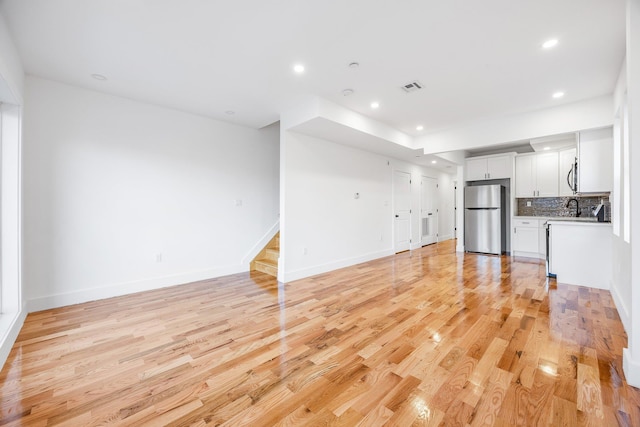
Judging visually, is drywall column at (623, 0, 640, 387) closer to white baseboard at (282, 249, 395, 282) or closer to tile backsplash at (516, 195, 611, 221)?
white baseboard at (282, 249, 395, 282)

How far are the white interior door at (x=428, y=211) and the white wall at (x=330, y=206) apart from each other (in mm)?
1682

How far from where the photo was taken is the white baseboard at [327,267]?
4.20m

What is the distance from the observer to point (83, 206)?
10.8ft

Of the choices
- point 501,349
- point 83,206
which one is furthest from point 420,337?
point 83,206

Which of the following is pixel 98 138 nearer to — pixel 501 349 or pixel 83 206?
pixel 83 206

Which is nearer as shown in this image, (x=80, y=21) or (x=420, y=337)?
(x=80, y=21)

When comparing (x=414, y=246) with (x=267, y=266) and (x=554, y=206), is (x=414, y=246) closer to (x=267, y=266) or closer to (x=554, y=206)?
(x=554, y=206)

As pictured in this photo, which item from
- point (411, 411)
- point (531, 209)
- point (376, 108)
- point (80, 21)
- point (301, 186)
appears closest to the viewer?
point (411, 411)

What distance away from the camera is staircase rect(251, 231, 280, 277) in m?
4.56

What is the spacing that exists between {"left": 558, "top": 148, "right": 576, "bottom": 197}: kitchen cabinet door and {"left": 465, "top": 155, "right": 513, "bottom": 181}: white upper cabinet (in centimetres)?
86

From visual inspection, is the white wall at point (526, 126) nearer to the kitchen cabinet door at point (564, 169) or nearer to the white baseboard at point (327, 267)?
the kitchen cabinet door at point (564, 169)

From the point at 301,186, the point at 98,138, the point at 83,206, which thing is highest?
the point at 98,138

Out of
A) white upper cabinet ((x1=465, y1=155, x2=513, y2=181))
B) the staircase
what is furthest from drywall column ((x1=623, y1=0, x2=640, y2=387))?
white upper cabinet ((x1=465, y1=155, x2=513, y2=181))

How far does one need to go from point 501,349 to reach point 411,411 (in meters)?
1.14
